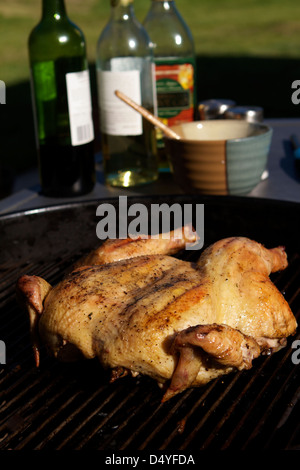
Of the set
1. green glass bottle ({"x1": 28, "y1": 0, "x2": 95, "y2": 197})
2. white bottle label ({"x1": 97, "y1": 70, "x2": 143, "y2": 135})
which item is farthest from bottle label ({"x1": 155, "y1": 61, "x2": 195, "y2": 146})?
green glass bottle ({"x1": 28, "y1": 0, "x2": 95, "y2": 197})

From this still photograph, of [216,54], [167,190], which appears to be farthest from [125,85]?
[216,54]

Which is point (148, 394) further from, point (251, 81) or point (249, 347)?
point (251, 81)

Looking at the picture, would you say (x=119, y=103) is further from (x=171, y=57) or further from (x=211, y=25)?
(x=211, y=25)

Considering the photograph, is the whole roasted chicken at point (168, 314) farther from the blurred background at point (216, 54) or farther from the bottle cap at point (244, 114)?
the blurred background at point (216, 54)

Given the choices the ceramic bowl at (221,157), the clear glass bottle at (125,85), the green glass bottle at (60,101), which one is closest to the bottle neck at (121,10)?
the clear glass bottle at (125,85)

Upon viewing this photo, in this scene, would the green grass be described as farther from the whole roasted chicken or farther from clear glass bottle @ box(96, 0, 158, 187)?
the whole roasted chicken

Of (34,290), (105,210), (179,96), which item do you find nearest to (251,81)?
(179,96)
